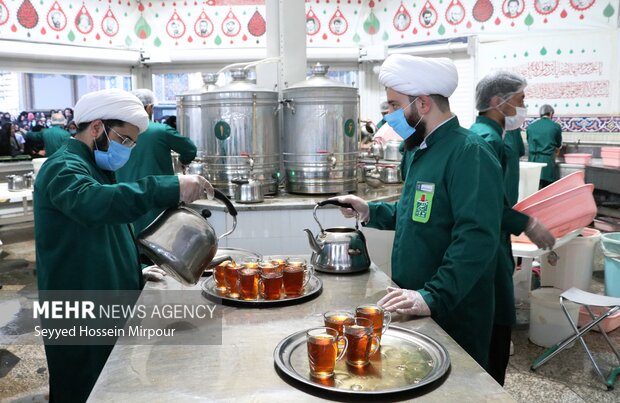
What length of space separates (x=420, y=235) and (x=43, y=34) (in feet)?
25.6

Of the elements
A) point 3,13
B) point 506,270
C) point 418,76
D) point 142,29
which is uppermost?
point 142,29

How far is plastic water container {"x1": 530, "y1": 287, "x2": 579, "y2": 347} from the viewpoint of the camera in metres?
3.75

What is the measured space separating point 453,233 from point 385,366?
614mm

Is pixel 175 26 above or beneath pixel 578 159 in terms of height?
above

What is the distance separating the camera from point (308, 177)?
164 inches

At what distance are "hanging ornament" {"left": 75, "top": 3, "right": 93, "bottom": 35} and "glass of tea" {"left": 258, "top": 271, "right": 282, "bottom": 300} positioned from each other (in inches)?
310

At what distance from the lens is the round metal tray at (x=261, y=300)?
5.91 feet

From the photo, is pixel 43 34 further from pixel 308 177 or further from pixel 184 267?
pixel 184 267

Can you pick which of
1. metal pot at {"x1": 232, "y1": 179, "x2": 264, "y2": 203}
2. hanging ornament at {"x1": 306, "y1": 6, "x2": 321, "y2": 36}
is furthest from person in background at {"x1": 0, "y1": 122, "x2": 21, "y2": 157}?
metal pot at {"x1": 232, "y1": 179, "x2": 264, "y2": 203}

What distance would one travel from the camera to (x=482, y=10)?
8.66 meters

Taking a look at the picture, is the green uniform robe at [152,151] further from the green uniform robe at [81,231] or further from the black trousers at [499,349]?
the black trousers at [499,349]

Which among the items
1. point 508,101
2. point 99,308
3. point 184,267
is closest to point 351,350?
point 184,267

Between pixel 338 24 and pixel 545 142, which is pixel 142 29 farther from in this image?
pixel 545 142

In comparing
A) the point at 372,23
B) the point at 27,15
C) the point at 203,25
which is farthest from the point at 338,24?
the point at 27,15
